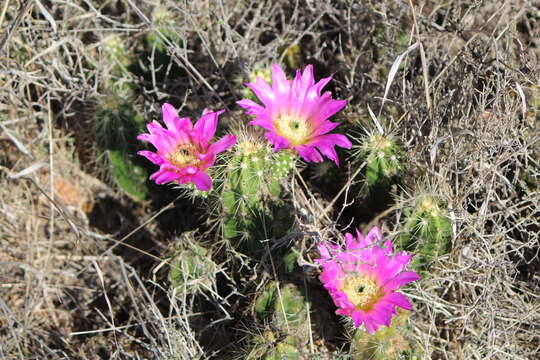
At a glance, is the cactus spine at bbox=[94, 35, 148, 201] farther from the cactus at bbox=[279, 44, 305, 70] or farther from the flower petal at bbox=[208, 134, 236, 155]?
the cactus at bbox=[279, 44, 305, 70]

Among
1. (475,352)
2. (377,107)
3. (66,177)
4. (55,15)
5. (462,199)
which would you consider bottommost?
(475,352)

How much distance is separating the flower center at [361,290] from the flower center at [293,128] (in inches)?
22.9

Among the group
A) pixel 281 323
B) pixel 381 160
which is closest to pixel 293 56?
pixel 381 160

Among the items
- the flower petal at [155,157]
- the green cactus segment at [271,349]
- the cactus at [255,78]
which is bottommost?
the green cactus segment at [271,349]

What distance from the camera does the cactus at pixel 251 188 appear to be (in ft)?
6.70

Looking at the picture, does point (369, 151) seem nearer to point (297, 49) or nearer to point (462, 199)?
point (462, 199)

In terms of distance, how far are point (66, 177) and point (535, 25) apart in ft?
8.45

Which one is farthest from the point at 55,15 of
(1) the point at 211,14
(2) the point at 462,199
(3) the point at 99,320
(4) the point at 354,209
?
(2) the point at 462,199

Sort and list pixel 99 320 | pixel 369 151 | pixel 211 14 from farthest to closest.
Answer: pixel 211 14
pixel 99 320
pixel 369 151

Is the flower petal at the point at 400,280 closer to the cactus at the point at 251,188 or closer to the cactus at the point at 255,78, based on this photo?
the cactus at the point at 251,188

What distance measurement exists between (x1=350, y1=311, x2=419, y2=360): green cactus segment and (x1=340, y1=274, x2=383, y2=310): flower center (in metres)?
0.10

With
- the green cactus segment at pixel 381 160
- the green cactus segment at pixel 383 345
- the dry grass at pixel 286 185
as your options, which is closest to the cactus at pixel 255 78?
the dry grass at pixel 286 185

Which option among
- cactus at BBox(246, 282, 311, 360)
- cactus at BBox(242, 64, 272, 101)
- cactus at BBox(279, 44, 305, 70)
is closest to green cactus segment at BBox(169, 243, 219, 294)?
cactus at BBox(246, 282, 311, 360)

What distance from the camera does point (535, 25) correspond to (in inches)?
111
